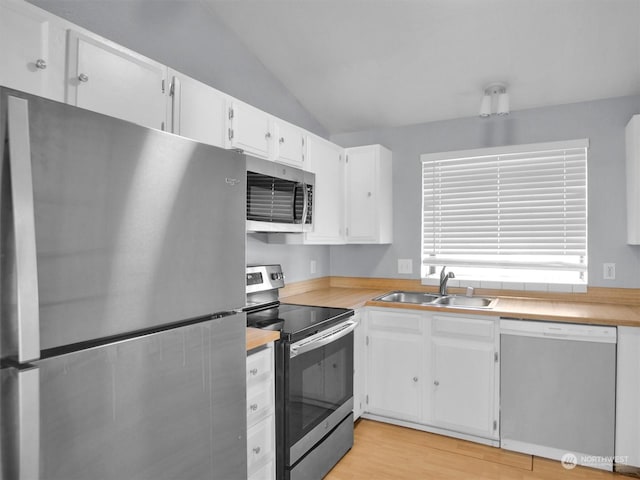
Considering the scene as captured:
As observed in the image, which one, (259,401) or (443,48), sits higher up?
(443,48)

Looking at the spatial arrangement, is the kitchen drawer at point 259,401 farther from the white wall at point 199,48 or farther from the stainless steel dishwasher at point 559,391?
the stainless steel dishwasher at point 559,391

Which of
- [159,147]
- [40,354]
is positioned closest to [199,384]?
[40,354]

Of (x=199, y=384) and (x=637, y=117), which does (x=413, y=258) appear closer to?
(x=637, y=117)

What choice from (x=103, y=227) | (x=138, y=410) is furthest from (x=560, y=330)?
(x=103, y=227)

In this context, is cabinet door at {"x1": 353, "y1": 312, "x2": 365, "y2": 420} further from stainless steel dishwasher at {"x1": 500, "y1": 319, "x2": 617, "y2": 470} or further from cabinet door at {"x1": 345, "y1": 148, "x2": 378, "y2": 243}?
stainless steel dishwasher at {"x1": 500, "y1": 319, "x2": 617, "y2": 470}

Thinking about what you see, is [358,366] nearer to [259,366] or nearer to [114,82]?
[259,366]

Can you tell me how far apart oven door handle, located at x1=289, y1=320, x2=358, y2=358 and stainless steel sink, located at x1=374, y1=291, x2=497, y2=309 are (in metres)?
0.66

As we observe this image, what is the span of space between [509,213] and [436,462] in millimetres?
1906

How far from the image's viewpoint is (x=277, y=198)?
7.41 feet

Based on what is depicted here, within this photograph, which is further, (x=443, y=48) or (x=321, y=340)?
(x=443, y=48)

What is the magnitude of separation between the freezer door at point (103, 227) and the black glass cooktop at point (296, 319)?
752 mm

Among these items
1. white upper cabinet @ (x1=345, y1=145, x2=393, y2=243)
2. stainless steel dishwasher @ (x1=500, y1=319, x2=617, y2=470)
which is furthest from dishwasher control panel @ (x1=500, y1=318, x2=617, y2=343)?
white upper cabinet @ (x1=345, y1=145, x2=393, y2=243)

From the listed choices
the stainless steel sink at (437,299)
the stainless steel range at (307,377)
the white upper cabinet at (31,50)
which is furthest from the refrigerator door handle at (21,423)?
the stainless steel sink at (437,299)

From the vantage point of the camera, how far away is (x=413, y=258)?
3514 mm
